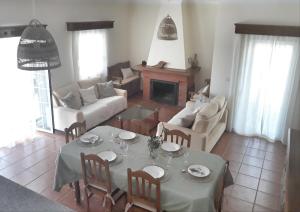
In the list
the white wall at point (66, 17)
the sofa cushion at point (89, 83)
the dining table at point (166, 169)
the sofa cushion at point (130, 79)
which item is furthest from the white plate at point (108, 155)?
the sofa cushion at point (130, 79)

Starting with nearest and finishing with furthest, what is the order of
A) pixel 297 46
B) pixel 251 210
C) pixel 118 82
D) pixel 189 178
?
pixel 189 178 → pixel 251 210 → pixel 297 46 → pixel 118 82

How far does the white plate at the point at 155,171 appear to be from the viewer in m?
3.04

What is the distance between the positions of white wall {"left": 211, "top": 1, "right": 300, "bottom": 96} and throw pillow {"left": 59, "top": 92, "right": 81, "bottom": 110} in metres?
3.19

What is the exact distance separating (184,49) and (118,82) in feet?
6.97

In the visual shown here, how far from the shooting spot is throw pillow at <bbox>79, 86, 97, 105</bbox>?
642cm

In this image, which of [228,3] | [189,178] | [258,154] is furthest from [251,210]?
[228,3]

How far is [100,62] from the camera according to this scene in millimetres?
7559

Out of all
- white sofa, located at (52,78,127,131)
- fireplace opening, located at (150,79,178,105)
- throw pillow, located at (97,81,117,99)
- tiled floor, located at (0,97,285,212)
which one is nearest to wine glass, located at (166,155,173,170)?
tiled floor, located at (0,97,285,212)

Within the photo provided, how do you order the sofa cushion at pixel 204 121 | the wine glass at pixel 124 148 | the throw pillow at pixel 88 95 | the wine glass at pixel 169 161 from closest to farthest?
1. the wine glass at pixel 169 161
2. the wine glass at pixel 124 148
3. the sofa cushion at pixel 204 121
4. the throw pillow at pixel 88 95

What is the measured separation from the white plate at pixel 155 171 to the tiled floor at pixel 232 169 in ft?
3.12

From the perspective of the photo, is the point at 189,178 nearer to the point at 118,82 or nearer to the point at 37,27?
the point at 37,27

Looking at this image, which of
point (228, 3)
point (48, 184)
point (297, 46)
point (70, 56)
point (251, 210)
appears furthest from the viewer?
point (70, 56)

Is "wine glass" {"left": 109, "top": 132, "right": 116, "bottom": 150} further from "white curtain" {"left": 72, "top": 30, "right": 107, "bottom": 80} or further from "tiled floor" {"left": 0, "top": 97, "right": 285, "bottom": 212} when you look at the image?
"white curtain" {"left": 72, "top": 30, "right": 107, "bottom": 80}

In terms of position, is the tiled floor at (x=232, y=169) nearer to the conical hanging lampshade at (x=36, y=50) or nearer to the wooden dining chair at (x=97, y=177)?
the wooden dining chair at (x=97, y=177)
